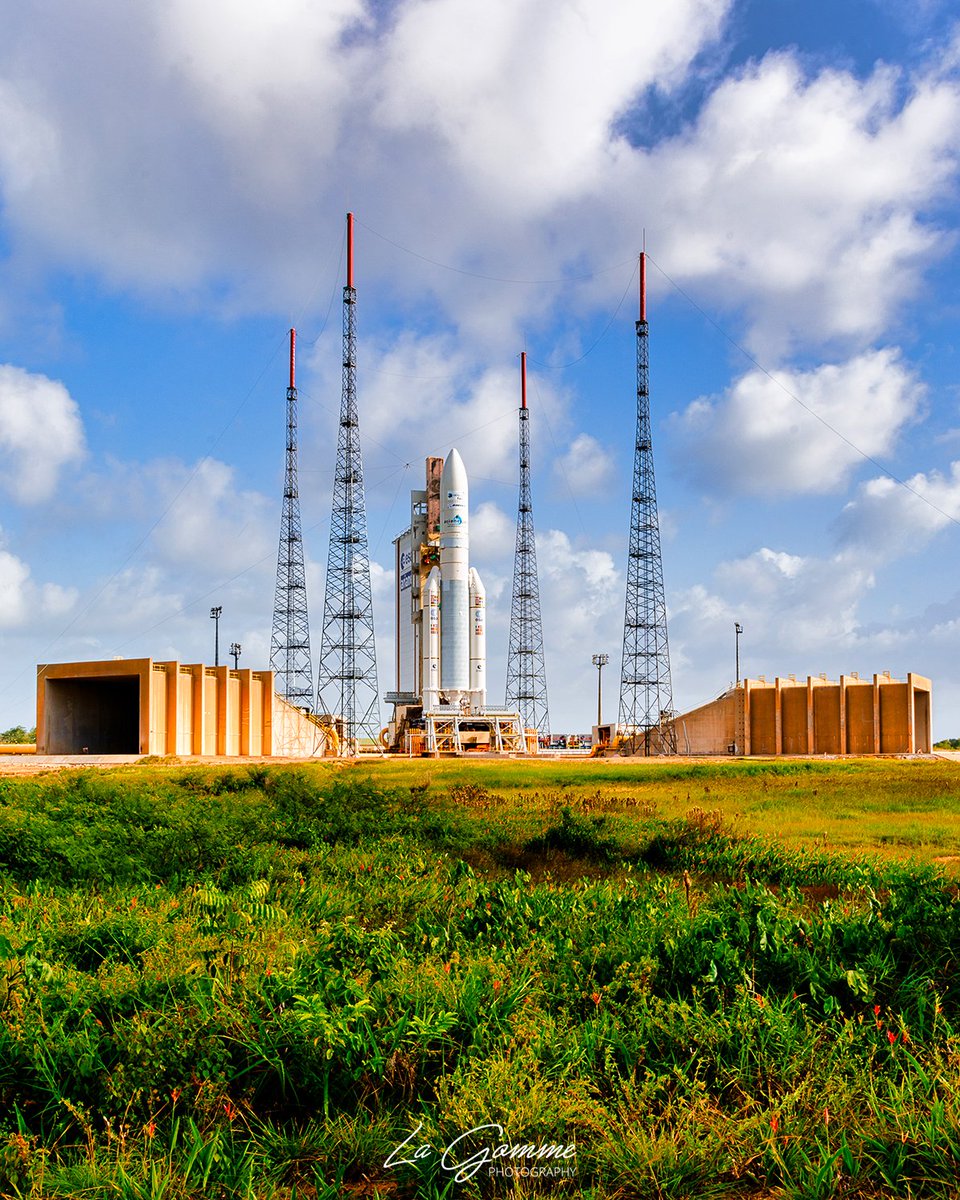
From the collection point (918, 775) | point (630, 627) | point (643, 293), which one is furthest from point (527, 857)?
point (643, 293)

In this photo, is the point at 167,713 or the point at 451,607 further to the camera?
the point at 451,607

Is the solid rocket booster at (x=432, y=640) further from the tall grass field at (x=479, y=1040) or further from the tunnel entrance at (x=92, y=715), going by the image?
the tall grass field at (x=479, y=1040)

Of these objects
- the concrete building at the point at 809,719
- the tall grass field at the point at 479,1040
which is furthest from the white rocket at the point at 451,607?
the tall grass field at the point at 479,1040

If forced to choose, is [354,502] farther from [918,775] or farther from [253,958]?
[253,958]

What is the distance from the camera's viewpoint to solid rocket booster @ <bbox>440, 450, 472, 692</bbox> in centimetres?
7300

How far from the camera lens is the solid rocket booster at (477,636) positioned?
248 ft

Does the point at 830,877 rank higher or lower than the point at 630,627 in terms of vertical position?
lower

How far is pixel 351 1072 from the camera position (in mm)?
6449

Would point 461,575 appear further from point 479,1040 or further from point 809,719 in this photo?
point 479,1040

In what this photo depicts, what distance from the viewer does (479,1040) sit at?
6.68 metres

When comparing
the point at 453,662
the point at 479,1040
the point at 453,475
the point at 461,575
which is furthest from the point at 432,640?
the point at 479,1040

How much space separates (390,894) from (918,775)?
1150 inches

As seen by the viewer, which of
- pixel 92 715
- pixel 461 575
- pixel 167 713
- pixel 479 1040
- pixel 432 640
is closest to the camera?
pixel 479 1040

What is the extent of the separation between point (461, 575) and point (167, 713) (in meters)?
22.2
